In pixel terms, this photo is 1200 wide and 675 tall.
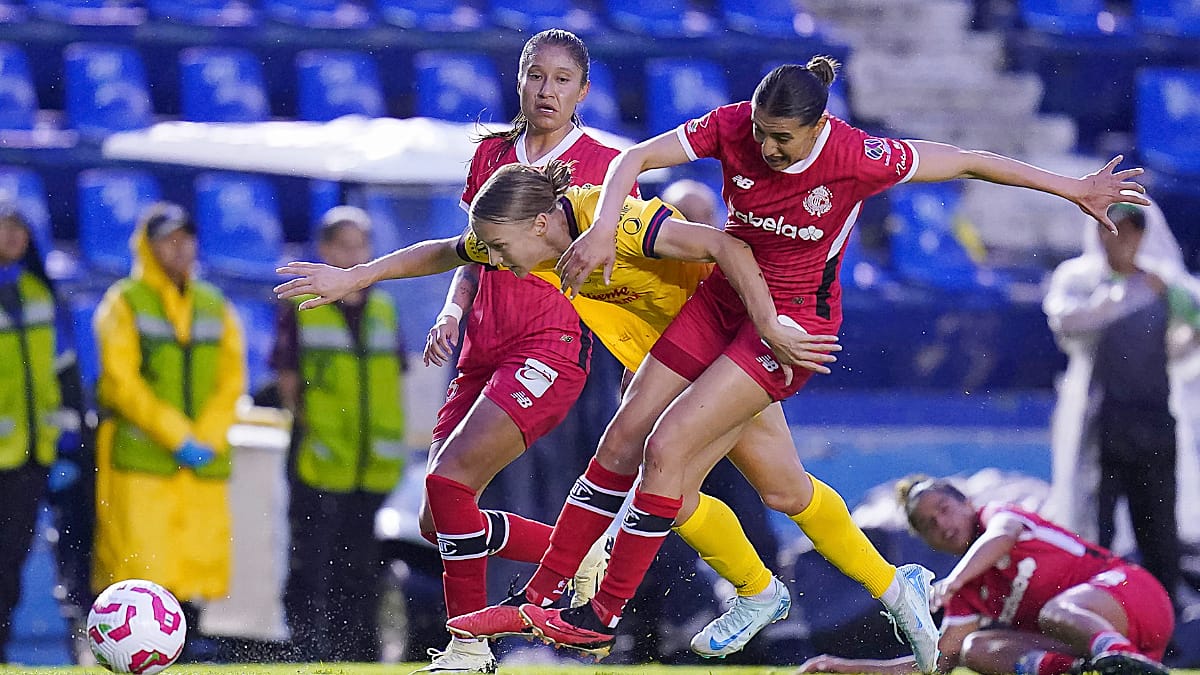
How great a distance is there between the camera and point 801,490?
17.3 ft

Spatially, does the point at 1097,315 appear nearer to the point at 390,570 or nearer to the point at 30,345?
the point at 390,570

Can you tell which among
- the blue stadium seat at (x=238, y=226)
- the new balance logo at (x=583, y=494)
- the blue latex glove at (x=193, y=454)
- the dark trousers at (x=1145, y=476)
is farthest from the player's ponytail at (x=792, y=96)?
the blue stadium seat at (x=238, y=226)

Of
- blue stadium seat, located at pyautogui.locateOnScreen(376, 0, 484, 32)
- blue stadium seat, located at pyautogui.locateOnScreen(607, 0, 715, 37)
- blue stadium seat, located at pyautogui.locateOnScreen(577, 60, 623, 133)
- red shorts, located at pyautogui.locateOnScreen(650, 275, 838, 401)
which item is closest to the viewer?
red shorts, located at pyautogui.locateOnScreen(650, 275, 838, 401)

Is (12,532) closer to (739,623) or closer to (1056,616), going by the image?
(739,623)

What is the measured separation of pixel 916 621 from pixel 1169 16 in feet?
22.1

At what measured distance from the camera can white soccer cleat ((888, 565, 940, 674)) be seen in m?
5.56

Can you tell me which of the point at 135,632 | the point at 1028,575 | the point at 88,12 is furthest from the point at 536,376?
the point at 88,12

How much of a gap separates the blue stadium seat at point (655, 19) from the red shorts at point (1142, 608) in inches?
193

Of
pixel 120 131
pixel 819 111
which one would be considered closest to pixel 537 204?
pixel 819 111

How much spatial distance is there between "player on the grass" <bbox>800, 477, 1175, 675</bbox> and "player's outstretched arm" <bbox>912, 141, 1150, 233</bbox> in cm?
207

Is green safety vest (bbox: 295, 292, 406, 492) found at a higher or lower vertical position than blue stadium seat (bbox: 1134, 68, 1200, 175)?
lower

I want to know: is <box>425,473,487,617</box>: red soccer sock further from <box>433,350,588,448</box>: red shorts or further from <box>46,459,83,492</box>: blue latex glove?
<box>46,459,83,492</box>: blue latex glove

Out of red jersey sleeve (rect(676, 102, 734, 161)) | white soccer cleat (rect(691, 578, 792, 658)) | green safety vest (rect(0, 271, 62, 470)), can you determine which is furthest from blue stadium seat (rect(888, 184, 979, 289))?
green safety vest (rect(0, 271, 62, 470))

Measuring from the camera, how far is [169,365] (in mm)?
7047
